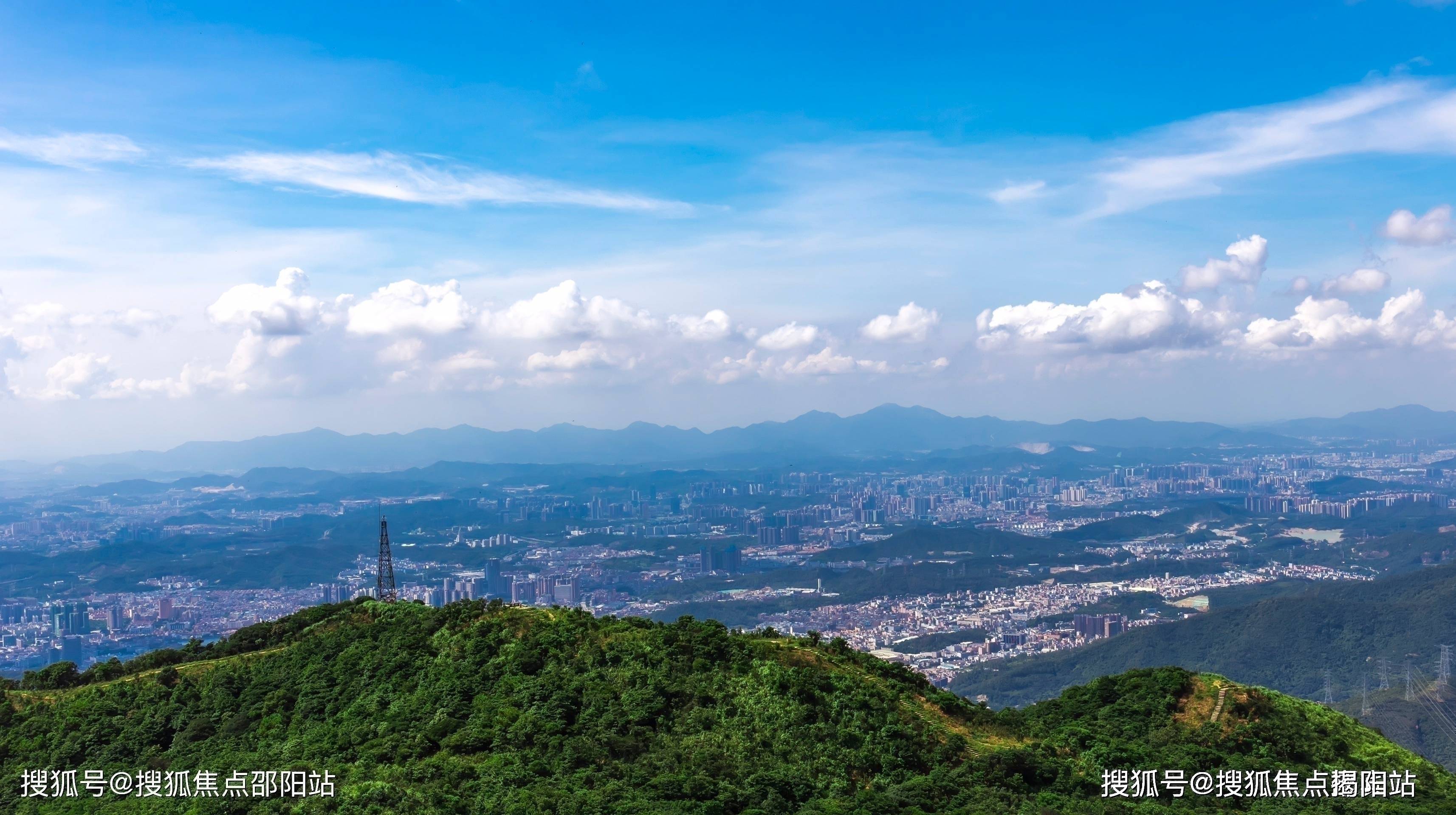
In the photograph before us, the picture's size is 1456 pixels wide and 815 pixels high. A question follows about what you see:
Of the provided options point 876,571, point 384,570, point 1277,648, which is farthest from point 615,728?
point 876,571

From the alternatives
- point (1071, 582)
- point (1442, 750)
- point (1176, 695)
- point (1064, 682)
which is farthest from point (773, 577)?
point (1176, 695)

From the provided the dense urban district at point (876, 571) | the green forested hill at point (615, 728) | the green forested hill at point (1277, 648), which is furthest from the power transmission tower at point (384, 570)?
the green forested hill at point (1277, 648)

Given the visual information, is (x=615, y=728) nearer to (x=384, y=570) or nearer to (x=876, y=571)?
(x=384, y=570)

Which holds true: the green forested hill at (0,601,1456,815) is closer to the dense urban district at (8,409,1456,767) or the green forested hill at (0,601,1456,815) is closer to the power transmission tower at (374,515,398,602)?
the dense urban district at (8,409,1456,767)

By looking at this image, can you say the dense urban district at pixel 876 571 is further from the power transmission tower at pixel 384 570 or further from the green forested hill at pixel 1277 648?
the power transmission tower at pixel 384 570

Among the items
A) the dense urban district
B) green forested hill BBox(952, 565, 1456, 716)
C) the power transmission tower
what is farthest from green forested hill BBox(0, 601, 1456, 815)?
green forested hill BBox(952, 565, 1456, 716)

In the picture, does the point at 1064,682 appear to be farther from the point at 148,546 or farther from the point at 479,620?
the point at 148,546
